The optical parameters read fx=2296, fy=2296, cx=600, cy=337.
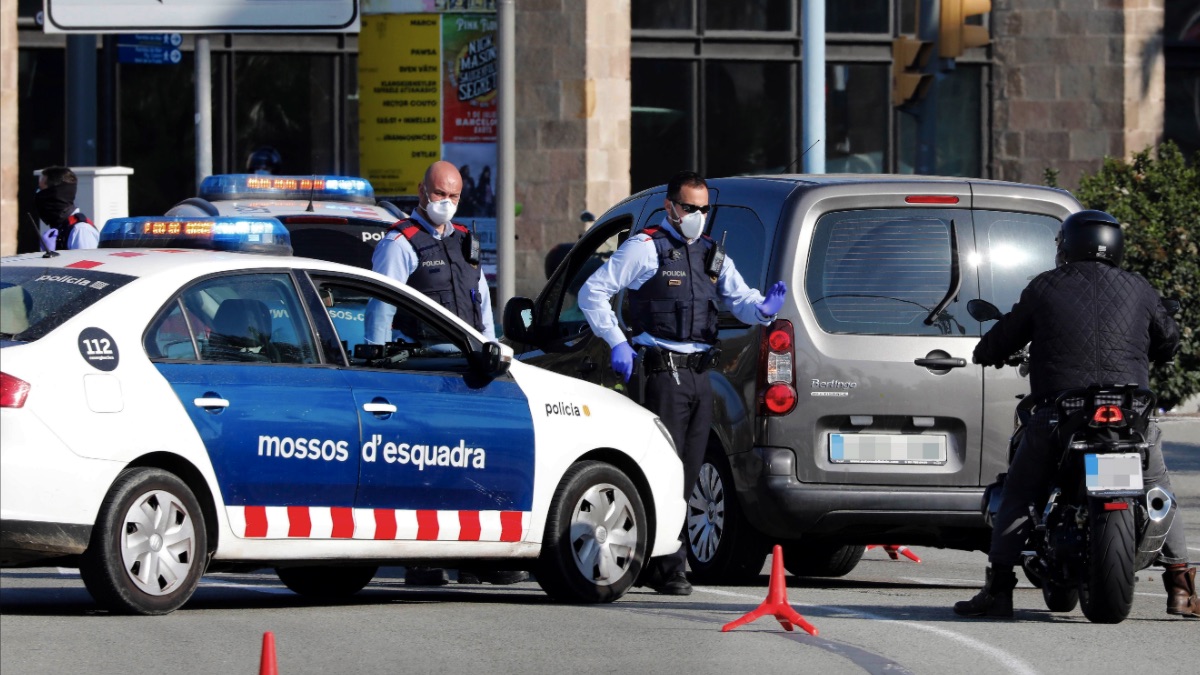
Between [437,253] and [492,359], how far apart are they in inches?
57.4

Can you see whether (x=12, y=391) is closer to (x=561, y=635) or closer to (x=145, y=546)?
(x=145, y=546)

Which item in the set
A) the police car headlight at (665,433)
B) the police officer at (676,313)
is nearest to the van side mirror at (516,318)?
the police officer at (676,313)

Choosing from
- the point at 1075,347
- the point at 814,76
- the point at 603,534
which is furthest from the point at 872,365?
the point at 814,76

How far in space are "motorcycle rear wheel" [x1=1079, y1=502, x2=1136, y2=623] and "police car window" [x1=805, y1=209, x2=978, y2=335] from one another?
1.61 meters

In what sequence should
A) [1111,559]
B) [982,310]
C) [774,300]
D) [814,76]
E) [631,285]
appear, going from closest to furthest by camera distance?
[1111,559] < [982,310] < [774,300] < [631,285] < [814,76]

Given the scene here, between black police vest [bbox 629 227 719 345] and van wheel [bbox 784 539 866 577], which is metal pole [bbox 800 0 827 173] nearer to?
van wheel [bbox 784 539 866 577]

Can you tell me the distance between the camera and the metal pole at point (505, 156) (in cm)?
1691

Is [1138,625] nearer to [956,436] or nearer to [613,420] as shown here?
[956,436]

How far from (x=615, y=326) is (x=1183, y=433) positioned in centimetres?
932

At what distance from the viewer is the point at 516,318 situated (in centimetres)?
1093

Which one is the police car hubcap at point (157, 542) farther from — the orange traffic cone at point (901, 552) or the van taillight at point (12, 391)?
the orange traffic cone at point (901, 552)

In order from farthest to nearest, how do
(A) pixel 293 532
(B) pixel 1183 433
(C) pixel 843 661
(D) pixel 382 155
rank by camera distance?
(D) pixel 382 155, (B) pixel 1183 433, (A) pixel 293 532, (C) pixel 843 661

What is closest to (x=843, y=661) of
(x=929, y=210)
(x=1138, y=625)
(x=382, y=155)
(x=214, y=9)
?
(x=1138, y=625)

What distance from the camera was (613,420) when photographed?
31.1ft
